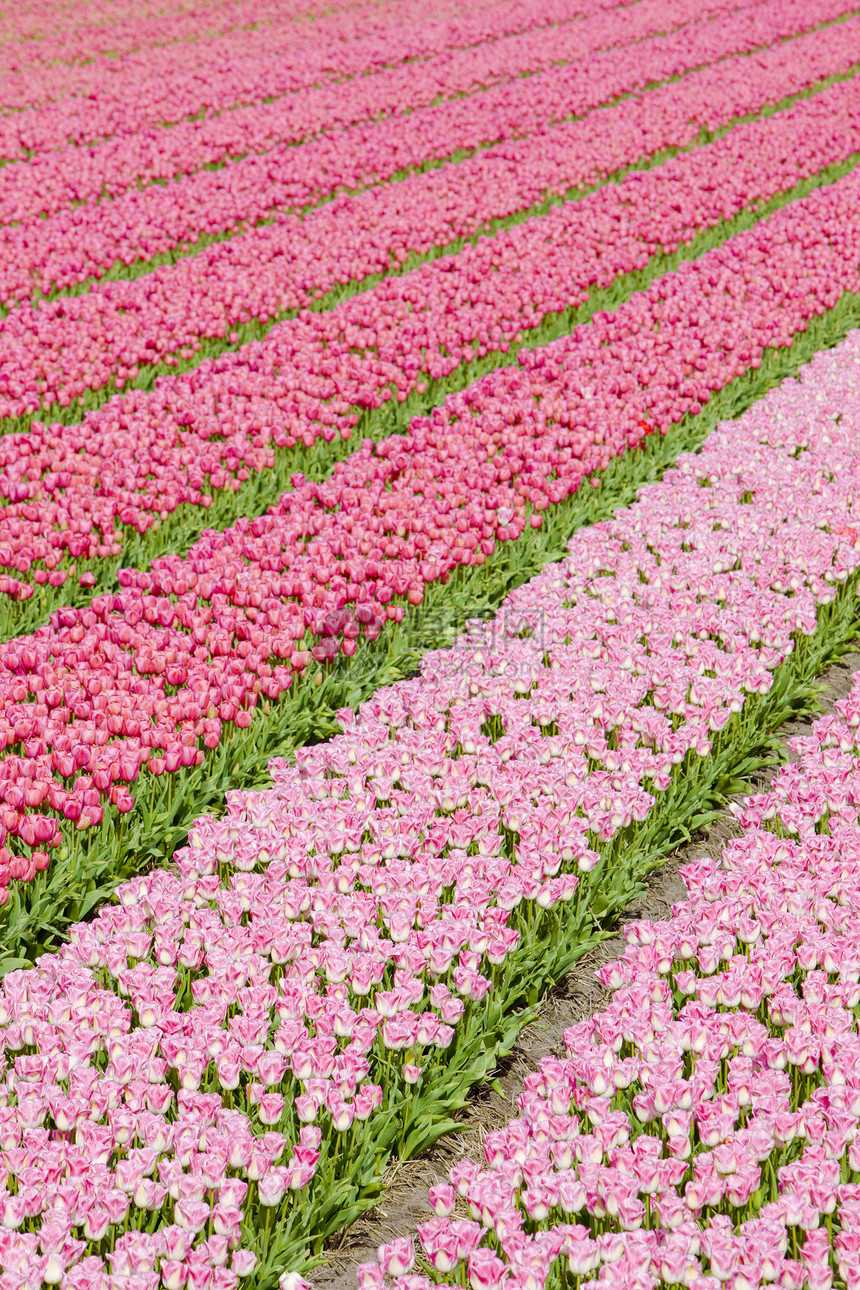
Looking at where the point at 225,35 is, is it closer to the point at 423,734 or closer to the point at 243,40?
the point at 243,40

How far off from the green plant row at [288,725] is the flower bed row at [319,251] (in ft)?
13.8

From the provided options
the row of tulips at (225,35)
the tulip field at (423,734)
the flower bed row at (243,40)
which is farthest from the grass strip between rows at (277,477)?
the row of tulips at (225,35)

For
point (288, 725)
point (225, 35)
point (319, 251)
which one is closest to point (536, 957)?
point (288, 725)

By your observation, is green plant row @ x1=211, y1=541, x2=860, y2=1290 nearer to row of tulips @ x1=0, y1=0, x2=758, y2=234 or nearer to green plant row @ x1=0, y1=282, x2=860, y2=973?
green plant row @ x1=0, y1=282, x2=860, y2=973

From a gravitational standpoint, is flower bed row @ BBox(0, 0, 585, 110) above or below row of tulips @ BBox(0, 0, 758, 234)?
above

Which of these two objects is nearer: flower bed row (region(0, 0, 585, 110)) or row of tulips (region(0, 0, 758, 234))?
row of tulips (region(0, 0, 758, 234))

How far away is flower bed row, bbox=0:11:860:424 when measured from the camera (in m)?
9.78

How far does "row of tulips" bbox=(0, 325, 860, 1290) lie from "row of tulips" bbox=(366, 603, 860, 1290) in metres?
0.09

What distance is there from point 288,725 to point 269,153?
13.3 metres

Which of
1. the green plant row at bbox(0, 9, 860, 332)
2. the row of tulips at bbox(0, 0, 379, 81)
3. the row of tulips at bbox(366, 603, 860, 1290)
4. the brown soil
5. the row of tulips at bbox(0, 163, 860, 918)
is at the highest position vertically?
the row of tulips at bbox(0, 0, 379, 81)

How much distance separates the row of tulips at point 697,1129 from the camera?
3.08 m

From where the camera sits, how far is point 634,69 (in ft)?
70.6

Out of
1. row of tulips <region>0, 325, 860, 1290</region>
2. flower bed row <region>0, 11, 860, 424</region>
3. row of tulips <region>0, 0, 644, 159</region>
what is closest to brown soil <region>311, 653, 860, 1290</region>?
row of tulips <region>0, 325, 860, 1290</region>

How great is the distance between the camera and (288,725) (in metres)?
5.73
